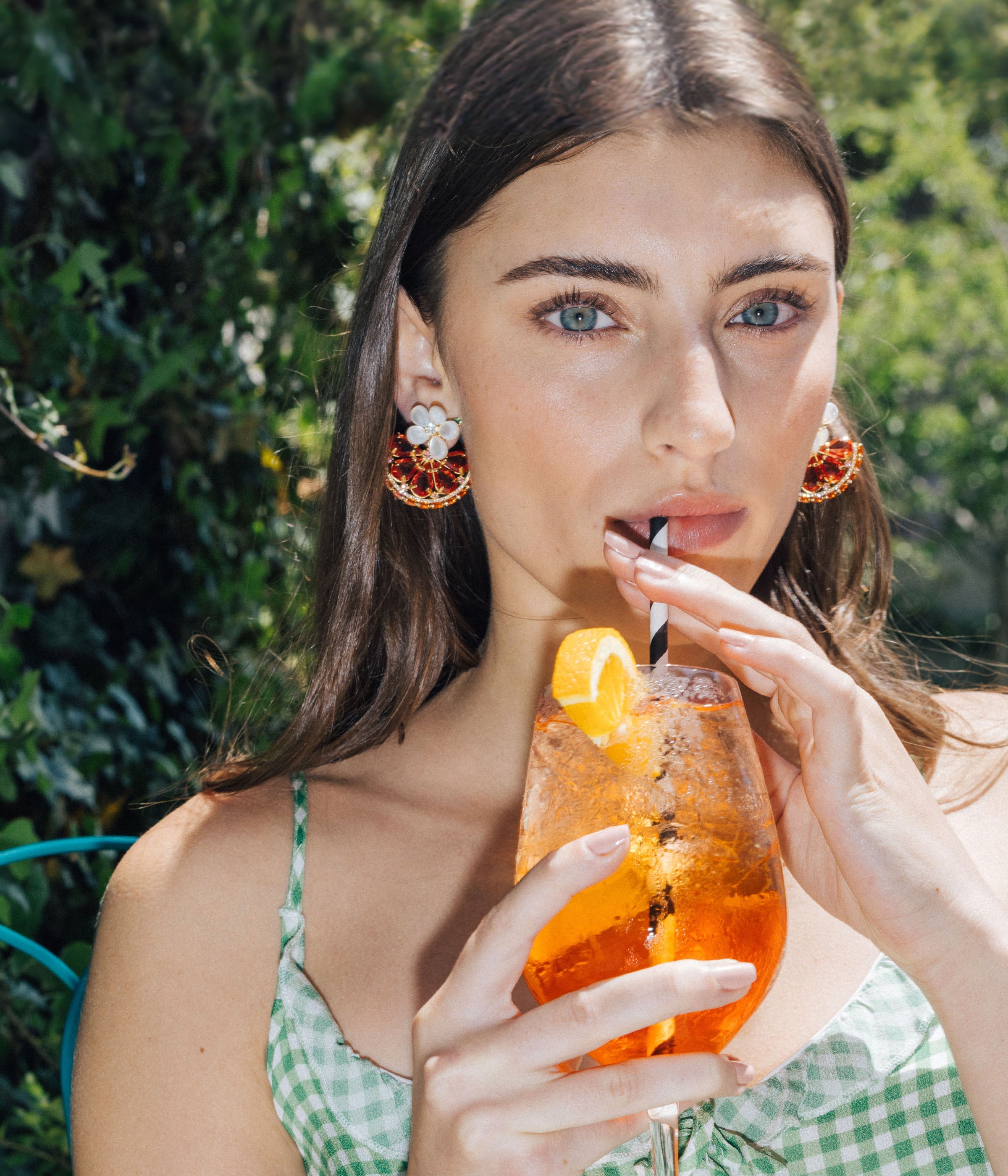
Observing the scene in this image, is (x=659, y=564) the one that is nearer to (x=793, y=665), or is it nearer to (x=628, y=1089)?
(x=793, y=665)

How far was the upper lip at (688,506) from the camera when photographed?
1.51 metres

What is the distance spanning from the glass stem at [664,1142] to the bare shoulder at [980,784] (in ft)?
2.64

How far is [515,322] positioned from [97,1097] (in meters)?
1.21

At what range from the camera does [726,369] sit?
1.54m

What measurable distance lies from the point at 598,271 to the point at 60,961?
1.37 metres

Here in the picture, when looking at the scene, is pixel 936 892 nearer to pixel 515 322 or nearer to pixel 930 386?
pixel 515 322

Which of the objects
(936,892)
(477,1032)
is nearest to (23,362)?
(477,1032)

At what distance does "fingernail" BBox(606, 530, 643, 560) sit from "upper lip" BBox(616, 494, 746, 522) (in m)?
0.06

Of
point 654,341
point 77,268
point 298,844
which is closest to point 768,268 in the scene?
point 654,341

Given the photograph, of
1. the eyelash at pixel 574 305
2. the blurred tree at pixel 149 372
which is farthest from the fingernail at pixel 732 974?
the blurred tree at pixel 149 372

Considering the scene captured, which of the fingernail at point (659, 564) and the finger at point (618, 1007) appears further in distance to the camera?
the fingernail at point (659, 564)

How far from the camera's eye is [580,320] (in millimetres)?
1582

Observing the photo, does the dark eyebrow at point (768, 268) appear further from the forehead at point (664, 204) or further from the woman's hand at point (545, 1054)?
the woman's hand at point (545, 1054)

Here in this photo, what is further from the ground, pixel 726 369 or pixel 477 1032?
pixel 726 369
